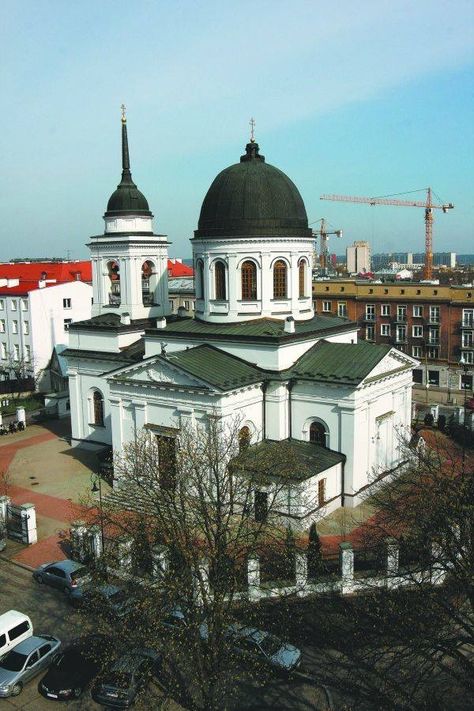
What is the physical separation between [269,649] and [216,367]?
41.8 feet

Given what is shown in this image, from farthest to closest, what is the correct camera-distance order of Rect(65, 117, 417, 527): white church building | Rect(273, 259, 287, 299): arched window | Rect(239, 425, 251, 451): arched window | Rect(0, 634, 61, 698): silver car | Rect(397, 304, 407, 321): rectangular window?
Rect(397, 304, 407, 321): rectangular window → Rect(273, 259, 287, 299): arched window → Rect(239, 425, 251, 451): arched window → Rect(65, 117, 417, 527): white church building → Rect(0, 634, 61, 698): silver car

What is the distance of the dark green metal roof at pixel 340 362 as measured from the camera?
2675 centimetres

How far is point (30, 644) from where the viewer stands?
1783 centimetres

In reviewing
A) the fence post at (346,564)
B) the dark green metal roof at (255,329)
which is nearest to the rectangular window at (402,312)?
the dark green metal roof at (255,329)

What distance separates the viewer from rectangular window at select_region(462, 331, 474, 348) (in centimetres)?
5372

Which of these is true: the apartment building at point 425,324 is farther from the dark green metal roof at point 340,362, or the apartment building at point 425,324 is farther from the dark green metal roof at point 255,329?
the dark green metal roof at point 340,362

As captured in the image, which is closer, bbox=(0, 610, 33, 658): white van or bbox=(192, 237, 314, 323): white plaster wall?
bbox=(0, 610, 33, 658): white van

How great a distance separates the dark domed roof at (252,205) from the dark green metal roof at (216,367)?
570 cm

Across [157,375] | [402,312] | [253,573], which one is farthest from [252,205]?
[402,312]

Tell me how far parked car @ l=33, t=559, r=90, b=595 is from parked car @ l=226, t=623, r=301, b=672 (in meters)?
6.15

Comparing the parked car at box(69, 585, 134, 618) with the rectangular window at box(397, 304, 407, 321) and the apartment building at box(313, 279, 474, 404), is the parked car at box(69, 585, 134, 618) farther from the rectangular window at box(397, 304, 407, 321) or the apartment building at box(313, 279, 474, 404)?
the rectangular window at box(397, 304, 407, 321)

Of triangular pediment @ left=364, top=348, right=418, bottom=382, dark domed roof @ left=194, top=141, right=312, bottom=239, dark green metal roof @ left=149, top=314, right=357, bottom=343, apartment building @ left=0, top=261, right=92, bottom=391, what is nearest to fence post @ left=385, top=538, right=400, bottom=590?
triangular pediment @ left=364, top=348, right=418, bottom=382

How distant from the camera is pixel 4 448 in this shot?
37.4m

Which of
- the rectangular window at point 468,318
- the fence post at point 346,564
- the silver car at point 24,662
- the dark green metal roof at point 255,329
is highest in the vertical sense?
the dark green metal roof at point 255,329
